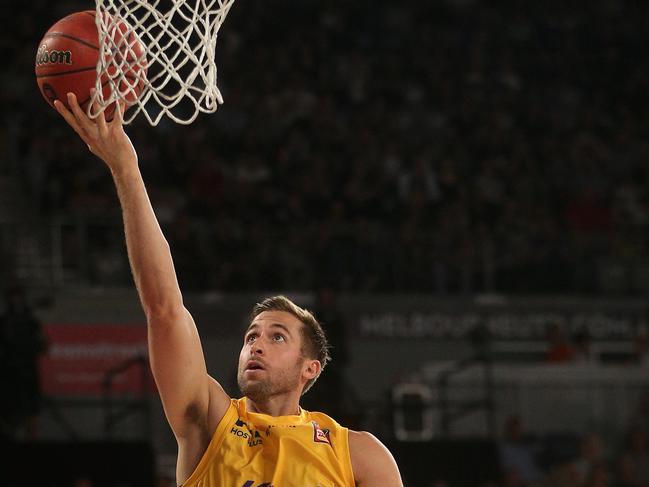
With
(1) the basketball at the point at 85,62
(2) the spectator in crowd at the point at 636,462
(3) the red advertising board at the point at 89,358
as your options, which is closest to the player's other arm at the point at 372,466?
(1) the basketball at the point at 85,62

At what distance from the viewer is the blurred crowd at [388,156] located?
40.8 ft

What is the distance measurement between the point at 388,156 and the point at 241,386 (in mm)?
10313

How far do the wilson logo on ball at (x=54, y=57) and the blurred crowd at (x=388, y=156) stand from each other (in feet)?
25.6

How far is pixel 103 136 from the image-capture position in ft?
12.0

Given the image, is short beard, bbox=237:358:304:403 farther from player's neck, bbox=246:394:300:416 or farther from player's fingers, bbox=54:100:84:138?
player's fingers, bbox=54:100:84:138

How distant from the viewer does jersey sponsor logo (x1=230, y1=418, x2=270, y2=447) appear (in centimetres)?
412

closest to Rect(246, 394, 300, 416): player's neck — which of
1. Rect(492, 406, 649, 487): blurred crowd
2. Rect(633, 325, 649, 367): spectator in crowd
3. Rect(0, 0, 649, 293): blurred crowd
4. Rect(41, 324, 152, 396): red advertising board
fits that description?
Rect(492, 406, 649, 487): blurred crowd

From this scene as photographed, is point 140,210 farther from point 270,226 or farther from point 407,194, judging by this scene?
point 407,194

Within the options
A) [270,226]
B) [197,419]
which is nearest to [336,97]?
[270,226]

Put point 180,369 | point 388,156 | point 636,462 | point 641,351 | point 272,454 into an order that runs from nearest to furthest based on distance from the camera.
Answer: point 180,369 → point 272,454 → point 636,462 → point 641,351 → point 388,156

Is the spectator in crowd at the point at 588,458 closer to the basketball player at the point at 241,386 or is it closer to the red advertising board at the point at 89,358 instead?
the red advertising board at the point at 89,358

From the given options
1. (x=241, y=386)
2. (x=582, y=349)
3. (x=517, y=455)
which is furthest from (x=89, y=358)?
(x=241, y=386)

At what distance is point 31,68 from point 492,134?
564cm

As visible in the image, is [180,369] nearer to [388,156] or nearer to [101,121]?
[101,121]
